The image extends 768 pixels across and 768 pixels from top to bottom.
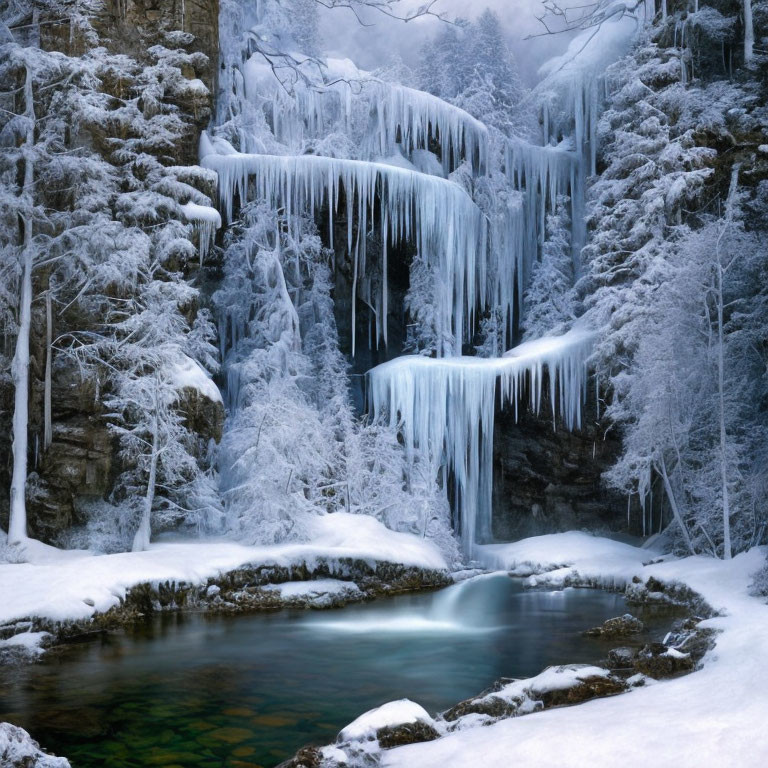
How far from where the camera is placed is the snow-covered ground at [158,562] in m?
11.4

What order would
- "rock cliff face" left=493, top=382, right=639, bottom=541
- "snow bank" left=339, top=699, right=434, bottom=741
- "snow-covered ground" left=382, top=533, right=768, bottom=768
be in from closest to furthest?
"snow-covered ground" left=382, top=533, right=768, bottom=768 → "snow bank" left=339, top=699, right=434, bottom=741 → "rock cliff face" left=493, top=382, right=639, bottom=541

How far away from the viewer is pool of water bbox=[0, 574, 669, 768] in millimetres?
6918

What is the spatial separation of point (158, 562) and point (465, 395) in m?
10.4

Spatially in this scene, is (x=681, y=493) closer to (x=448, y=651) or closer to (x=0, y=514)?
(x=448, y=651)

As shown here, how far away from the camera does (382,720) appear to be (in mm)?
5965

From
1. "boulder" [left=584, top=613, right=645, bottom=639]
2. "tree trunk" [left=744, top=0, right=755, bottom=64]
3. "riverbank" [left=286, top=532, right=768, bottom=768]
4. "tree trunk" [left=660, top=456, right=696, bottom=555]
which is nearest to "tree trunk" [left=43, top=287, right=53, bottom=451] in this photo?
"boulder" [left=584, top=613, right=645, bottom=639]

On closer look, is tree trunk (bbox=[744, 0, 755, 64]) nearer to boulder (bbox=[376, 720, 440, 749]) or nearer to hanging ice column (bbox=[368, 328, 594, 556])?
hanging ice column (bbox=[368, 328, 594, 556])

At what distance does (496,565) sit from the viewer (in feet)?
70.8

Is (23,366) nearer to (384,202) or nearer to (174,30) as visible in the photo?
(174,30)

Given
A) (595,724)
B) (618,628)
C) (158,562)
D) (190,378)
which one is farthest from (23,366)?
(595,724)

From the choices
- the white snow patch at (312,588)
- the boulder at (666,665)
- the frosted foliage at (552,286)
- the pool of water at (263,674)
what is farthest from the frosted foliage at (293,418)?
the boulder at (666,665)

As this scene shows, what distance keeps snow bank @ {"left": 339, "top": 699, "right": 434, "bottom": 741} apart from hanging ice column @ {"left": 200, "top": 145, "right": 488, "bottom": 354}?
16058 mm

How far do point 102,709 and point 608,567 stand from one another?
13.6m

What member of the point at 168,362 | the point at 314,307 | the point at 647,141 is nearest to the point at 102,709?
the point at 168,362
